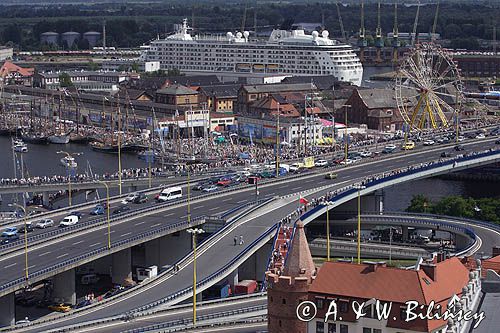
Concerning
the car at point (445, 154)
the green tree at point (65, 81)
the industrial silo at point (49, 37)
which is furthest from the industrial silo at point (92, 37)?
the car at point (445, 154)

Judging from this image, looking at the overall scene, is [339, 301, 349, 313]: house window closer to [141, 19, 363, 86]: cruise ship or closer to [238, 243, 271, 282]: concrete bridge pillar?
[238, 243, 271, 282]: concrete bridge pillar

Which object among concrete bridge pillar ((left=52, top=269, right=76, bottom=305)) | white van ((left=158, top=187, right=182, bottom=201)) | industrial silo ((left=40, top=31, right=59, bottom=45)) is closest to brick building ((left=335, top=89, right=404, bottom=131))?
white van ((left=158, top=187, right=182, bottom=201))

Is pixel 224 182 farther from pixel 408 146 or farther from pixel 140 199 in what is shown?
pixel 408 146

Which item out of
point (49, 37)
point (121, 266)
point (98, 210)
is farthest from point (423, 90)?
point (49, 37)

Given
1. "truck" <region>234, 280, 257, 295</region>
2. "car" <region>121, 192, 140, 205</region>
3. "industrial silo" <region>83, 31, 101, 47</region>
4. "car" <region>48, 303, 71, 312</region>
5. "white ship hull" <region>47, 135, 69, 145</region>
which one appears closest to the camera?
"car" <region>48, 303, 71, 312</region>

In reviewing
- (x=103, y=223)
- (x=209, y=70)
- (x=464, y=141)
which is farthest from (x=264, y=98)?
(x=103, y=223)

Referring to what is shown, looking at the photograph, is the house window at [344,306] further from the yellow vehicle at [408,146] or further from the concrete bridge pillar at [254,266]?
the yellow vehicle at [408,146]
